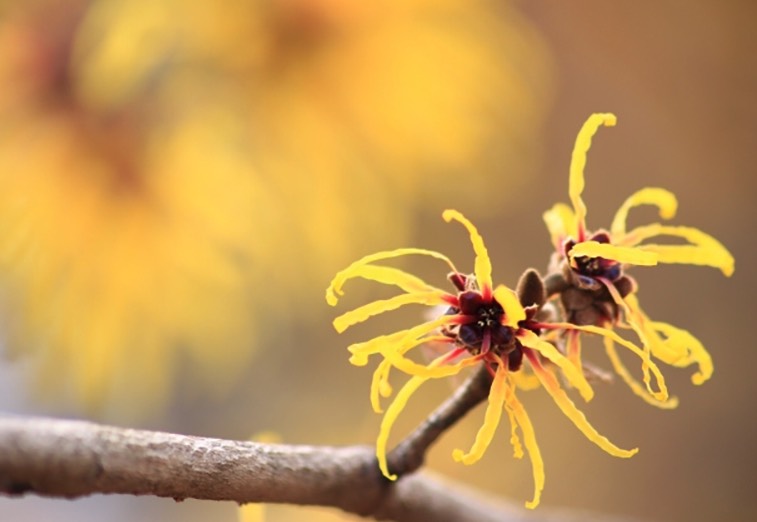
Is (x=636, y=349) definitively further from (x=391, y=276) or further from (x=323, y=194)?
(x=323, y=194)

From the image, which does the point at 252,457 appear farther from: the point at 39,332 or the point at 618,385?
the point at 618,385

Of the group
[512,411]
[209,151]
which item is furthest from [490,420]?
[209,151]

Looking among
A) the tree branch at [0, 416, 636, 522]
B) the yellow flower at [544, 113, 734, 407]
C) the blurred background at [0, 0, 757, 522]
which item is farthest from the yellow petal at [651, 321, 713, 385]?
the blurred background at [0, 0, 757, 522]

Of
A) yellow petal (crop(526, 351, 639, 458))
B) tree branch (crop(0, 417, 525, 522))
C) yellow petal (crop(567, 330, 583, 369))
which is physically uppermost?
yellow petal (crop(567, 330, 583, 369))

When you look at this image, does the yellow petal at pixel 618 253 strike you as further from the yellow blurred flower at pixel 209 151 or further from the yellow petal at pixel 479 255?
the yellow blurred flower at pixel 209 151

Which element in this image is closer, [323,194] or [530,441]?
[530,441]

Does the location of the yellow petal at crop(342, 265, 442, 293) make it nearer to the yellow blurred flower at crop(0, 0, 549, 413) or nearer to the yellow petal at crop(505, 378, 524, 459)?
the yellow petal at crop(505, 378, 524, 459)

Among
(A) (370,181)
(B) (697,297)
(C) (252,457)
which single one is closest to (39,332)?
(A) (370,181)
